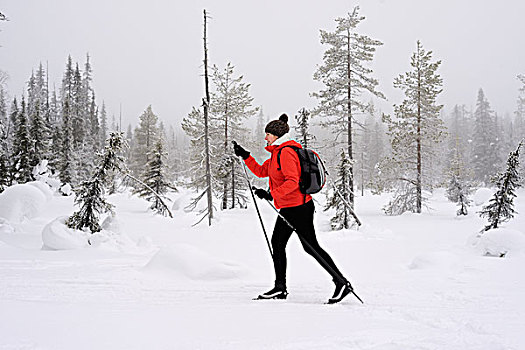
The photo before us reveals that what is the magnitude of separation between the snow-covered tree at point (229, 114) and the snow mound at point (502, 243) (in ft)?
59.6

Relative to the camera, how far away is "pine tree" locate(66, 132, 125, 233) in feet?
29.1

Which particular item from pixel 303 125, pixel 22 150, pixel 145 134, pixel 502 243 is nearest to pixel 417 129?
pixel 303 125

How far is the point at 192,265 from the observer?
5207mm

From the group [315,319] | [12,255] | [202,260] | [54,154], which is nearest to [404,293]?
[315,319]

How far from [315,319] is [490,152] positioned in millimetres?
57184

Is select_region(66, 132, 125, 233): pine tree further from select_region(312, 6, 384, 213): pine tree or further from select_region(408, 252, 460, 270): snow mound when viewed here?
select_region(312, 6, 384, 213): pine tree

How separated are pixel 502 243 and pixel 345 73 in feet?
52.8

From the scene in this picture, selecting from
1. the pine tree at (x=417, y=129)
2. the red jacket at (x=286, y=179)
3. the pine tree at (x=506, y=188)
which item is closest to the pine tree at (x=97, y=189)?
the red jacket at (x=286, y=179)

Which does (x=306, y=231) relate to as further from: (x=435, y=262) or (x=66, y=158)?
(x=66, y=158)

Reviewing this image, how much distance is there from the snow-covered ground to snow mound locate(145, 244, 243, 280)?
2 cm

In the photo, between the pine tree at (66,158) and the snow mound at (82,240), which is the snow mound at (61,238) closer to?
the snow mound at (82,240)

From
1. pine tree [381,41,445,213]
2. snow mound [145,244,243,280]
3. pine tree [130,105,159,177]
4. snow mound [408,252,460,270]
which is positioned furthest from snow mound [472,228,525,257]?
pine tree [130,105,159,177]

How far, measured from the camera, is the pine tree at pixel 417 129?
23.3 meters

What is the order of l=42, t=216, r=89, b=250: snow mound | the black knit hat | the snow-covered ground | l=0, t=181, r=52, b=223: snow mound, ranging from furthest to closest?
1. l=0, t=181, r=52, b=223: snow mound
2. l=42, t=216, r=89, b=250: snow mound
3. the black knit hat
4. the snow-covered ground
